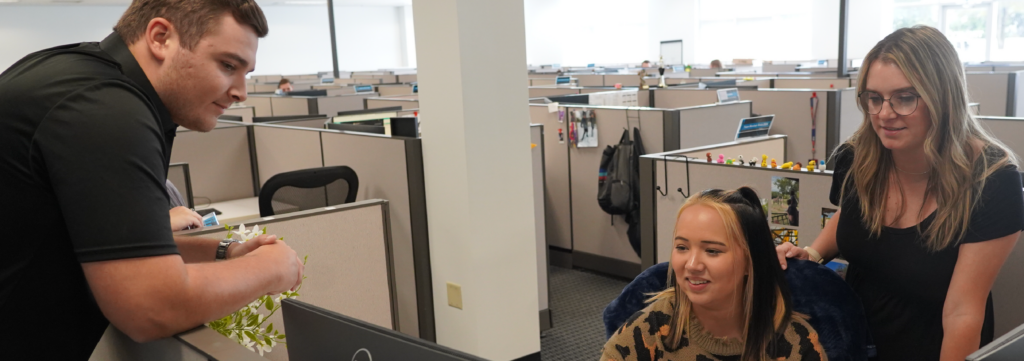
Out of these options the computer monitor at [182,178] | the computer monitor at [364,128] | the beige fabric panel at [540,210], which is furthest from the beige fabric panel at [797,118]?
the computer monitor at [182,178]

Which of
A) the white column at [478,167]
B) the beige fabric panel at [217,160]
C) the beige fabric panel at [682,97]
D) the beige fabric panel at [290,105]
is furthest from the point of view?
the beige fabric panel at [290,105]

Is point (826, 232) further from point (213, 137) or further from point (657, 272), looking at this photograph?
point (213, 137)

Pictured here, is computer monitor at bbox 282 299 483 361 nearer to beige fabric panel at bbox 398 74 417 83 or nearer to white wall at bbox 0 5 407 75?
beige fabric panel at bbox 398 74 417 83

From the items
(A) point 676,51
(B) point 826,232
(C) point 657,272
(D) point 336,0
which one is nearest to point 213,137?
(C) point 657,272

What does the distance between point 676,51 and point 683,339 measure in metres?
14.0

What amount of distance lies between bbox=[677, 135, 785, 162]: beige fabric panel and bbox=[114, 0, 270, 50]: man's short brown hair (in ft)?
7.12

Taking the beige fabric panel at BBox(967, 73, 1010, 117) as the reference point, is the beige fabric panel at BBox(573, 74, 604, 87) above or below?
above

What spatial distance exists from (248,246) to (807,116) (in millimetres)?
4245

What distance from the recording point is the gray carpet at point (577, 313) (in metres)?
3.34

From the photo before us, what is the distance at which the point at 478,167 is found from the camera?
8.91 feet

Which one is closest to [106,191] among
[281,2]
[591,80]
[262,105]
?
[262,105]

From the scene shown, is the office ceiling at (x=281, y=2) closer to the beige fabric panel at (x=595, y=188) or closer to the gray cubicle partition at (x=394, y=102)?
the gray cubicle partition at (x=394, y=102)

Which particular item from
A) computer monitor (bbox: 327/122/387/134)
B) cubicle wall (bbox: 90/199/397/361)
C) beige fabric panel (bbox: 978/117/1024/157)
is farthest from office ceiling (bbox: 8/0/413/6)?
cubicle wall (bbox: 90/199/397/361)

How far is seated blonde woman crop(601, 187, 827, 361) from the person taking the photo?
53.7 inches
